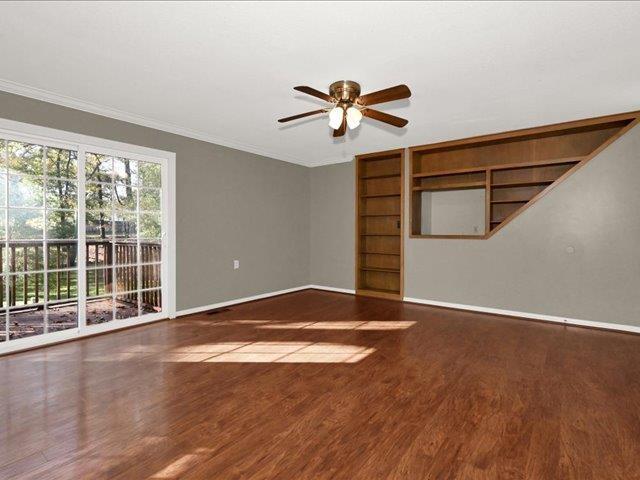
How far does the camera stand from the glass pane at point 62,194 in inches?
132

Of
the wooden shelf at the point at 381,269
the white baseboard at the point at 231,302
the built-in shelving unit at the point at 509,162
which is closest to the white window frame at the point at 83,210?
the white baseboard at the point at 231,302

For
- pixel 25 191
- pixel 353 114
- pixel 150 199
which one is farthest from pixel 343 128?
pixel 25 191

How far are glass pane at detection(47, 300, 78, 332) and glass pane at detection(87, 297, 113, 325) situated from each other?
0.46ft

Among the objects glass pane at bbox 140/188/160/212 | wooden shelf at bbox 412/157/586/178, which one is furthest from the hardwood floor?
wooden shelf at bbox 412/157/586/178

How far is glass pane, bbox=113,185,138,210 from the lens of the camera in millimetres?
3877

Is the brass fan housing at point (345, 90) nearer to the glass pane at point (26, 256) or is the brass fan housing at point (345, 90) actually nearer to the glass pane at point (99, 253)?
the glass pane at point (99, 253)

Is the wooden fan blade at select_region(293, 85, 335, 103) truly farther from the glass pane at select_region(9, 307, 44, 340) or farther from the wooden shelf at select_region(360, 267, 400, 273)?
the wooden shelf at select_region(360, 267, 400, 273)

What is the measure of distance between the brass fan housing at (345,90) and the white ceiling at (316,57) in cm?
6

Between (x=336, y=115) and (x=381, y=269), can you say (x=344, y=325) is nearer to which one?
(x=381, y=269)

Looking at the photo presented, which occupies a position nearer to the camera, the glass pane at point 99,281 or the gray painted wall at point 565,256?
the glass pane at point 99,281

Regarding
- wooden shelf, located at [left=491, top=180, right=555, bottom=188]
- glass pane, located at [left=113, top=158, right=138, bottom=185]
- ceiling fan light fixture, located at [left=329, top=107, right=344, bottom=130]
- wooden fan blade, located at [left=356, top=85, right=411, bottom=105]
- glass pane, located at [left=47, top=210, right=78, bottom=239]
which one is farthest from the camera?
wooden shelf, located at [left=491, top=180, right=555, bottom=188]

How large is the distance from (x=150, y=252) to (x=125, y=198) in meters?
0.69

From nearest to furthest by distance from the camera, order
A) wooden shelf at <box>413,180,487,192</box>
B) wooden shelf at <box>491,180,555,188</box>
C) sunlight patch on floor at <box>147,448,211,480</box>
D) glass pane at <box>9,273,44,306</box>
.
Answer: sunlight patch on floor at <box>147,448,211,480</box> < glass pane at <box>9,273,44,306</box> < wooden shelf at <box>491,180,555,188</box> < wooden shelf at <box>413,180,487,192</box>

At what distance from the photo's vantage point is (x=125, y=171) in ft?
13.0
